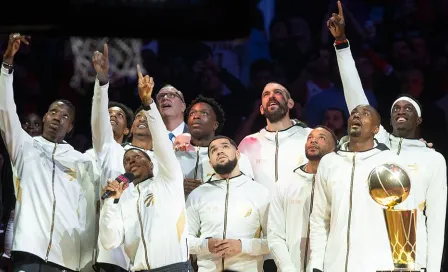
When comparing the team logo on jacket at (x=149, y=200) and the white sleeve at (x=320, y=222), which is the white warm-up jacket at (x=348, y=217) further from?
the team logo on jacket at (x=149, y=200)

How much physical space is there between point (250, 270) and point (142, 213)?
824 millimetres

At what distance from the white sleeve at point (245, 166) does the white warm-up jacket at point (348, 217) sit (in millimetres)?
814

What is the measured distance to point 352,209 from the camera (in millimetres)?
5043

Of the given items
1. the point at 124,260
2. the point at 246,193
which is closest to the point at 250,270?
the point at 246,193

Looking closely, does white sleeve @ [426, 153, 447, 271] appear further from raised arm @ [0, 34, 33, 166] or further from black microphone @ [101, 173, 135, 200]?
raised arm @ [0, 34, 33, 166]

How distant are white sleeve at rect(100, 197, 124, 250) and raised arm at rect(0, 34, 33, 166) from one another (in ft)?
2.70

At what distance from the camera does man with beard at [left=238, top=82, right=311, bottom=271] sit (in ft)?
20.0

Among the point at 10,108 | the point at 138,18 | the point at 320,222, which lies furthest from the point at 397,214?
the point at 10,108

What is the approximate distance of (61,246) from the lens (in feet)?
19.1

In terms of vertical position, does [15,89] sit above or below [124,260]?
above

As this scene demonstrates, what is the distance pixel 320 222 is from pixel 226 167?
0.87 metres

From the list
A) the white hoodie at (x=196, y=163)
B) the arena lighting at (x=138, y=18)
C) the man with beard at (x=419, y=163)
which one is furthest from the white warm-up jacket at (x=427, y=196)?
the arena lighting at (x=138, y=18)

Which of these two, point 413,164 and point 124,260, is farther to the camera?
→ point 124,260

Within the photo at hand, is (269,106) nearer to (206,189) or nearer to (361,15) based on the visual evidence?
A: (206,189)
